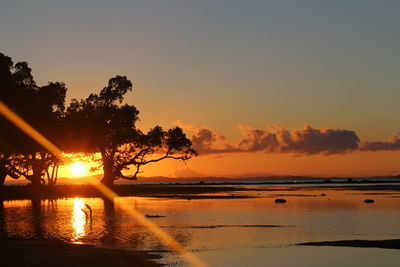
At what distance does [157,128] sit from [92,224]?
211 feet

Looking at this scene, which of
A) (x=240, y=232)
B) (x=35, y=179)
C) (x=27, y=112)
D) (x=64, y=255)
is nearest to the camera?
(x=64, y=255)

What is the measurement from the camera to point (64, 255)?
2486 cm

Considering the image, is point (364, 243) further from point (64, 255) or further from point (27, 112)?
point (27, 112)

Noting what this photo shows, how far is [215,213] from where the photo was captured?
176 ft

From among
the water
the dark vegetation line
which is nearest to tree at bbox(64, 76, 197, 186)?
the dark vegetation line

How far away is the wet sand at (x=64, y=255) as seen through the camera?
23172 millimetres

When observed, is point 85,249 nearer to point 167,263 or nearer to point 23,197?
point 167,263

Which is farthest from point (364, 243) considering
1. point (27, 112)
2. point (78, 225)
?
point (27, 112)

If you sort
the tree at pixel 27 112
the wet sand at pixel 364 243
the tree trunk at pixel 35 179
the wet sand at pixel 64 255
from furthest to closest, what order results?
the tree trunk at pixel 35 179 → the tree at pixel 27 112 → the wet sand at pixel 364 243 → the wet sand at pixel 64 255

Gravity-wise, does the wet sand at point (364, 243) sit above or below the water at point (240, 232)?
below

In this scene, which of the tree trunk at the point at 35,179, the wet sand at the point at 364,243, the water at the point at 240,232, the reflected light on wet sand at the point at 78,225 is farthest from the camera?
the tree trunk at the point at 35,179

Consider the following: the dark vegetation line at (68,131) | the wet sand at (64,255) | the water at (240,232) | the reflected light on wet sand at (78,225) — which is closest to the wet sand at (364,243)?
the water at (240,232)

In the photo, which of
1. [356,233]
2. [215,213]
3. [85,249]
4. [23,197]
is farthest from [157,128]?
[85,249]

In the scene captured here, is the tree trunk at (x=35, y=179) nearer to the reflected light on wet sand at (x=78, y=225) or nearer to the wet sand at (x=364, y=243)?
the reflected light on wet sand at (x=78, y=225)
